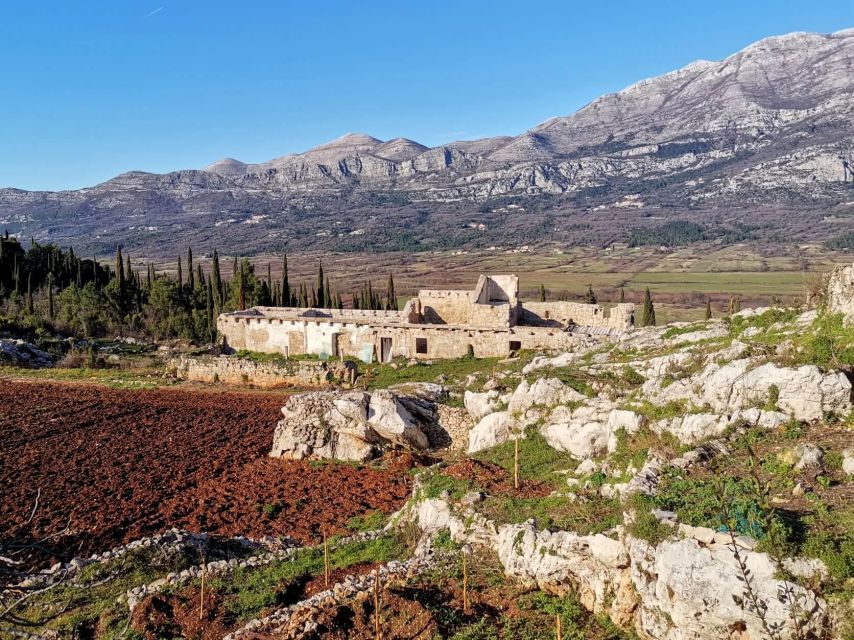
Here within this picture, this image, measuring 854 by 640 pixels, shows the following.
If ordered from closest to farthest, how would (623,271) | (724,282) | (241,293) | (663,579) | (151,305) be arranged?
(663,579) < (241,293) < (151,305) < (724,282) < (623,271)

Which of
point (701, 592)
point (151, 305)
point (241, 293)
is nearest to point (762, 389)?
point (701, 592)

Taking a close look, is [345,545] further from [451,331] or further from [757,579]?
[451,331]

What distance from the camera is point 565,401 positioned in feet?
60.3

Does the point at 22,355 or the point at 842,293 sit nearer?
the point at 842,293

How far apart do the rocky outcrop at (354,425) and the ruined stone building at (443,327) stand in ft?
37.0

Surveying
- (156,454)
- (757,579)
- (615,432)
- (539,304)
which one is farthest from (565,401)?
(539,304)

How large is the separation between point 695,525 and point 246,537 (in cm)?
1198

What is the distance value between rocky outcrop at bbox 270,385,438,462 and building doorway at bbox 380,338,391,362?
1296 cm

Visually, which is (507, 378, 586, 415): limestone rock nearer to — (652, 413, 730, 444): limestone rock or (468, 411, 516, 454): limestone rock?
(468, 411, 516, 454): limestone rock

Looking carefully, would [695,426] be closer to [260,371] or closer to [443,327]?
[443,327]

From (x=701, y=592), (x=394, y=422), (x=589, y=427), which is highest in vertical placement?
(x=701, y=592)

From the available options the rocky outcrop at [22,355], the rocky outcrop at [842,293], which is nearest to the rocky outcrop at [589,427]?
the rocky outcrop at [842,293]

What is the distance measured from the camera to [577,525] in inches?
459

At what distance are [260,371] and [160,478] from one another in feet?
49.6
